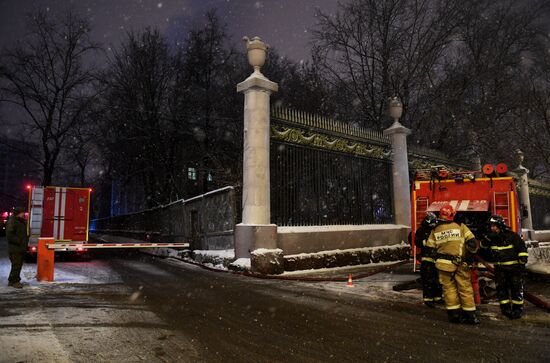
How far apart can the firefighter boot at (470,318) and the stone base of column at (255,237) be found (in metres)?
5.67

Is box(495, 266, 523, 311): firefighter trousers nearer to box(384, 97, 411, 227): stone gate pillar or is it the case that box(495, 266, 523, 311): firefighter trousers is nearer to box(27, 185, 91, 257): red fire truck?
box(384, 97, 411, 227): stone gate pillar

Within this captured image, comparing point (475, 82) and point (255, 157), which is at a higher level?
point (475, 82)

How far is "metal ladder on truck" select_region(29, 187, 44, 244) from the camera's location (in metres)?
14.9

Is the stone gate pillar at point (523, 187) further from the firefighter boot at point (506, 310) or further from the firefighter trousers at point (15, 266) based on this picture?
the firefighter trousers at point (15, 266)

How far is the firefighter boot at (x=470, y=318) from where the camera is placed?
19.3 feet

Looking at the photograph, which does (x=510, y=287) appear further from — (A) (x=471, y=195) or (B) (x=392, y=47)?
(B) (x=392, y=47)

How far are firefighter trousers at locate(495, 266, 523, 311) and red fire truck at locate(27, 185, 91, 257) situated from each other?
45.0ft

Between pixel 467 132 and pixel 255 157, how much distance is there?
1369cm

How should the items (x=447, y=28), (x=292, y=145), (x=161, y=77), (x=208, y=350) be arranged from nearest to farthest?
(x=208, y=350), (x=292, y=145), (x=447, y=28), (x=161, y=77)

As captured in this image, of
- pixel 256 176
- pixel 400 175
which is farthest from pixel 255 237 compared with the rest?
pixel 400 175

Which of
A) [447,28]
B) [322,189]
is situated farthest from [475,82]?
Result: [322,189]

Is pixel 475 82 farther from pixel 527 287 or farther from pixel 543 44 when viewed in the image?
pixel 527 287

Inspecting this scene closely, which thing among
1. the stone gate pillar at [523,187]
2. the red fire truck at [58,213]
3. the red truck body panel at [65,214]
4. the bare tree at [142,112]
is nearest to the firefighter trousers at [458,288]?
the red fire truck at [58,213]

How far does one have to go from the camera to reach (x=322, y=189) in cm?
1287
